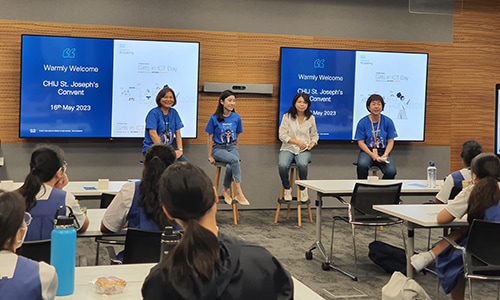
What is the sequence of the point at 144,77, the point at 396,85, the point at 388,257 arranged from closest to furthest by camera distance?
the point at 388,257
the point at 144,77
the point at 396,85

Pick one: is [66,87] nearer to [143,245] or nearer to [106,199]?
[106,199]

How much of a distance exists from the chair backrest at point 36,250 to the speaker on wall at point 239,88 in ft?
18.1

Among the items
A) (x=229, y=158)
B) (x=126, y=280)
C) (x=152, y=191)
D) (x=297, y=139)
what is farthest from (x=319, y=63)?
(x=126, y=280)

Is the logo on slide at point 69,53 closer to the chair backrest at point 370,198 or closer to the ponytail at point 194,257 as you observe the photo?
the chair backrest at point 370,198

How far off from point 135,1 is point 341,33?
2.89 m

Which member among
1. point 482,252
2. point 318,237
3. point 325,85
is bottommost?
point 318,237

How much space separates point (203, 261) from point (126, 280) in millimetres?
1018

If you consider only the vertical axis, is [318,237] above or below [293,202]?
below

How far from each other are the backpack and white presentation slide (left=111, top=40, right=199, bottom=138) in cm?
332

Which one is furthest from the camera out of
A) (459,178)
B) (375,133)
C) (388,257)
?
(375,133)

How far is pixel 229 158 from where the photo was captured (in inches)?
303

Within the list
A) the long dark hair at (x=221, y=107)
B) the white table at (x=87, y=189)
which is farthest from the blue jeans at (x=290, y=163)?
the white table at (x=87, y=189)

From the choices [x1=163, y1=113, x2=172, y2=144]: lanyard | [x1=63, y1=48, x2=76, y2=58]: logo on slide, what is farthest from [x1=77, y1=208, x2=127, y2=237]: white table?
[x1=63, y1=48, x2=76, y2=58]: logo on slide

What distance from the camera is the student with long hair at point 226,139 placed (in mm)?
7711
